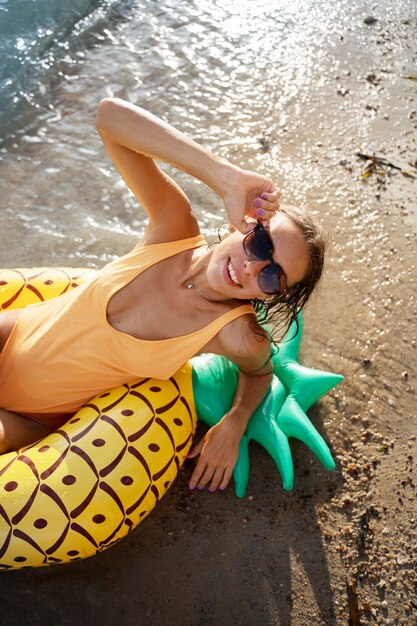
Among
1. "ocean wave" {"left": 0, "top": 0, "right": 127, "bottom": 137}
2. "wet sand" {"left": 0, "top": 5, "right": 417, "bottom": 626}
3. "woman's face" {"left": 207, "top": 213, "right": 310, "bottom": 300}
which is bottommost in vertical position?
"wet sand" {"left": 0, "top": 5, "right": 417, "bottom": 626}

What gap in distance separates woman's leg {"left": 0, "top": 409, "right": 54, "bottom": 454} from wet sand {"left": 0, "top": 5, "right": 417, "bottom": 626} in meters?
0.59

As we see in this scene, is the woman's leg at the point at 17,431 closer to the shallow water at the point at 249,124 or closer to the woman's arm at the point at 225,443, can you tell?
the woman's arm at the point at 225,443

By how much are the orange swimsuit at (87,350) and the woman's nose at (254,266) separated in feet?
0.85

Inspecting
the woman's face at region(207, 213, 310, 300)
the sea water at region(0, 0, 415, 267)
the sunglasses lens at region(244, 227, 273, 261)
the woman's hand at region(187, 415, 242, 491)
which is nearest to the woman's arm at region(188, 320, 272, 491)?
the woman's hand at region(187, 415, 242, 491)

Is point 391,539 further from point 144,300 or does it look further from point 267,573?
point 144,300

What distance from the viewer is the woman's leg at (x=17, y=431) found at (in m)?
2.96

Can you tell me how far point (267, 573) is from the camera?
9.68 feet

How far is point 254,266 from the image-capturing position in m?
2.57

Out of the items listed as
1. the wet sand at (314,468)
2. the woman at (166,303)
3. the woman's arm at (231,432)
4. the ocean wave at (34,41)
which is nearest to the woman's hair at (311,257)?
the woman at (166,303)

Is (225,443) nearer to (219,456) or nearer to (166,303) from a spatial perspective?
(219,456)

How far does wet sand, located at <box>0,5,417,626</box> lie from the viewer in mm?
2891

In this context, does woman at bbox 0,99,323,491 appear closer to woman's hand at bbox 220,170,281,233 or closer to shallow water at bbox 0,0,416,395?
woman's hand at bbox 220,170,281,233

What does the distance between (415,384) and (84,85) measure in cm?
374

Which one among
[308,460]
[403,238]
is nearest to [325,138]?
[403,238]
